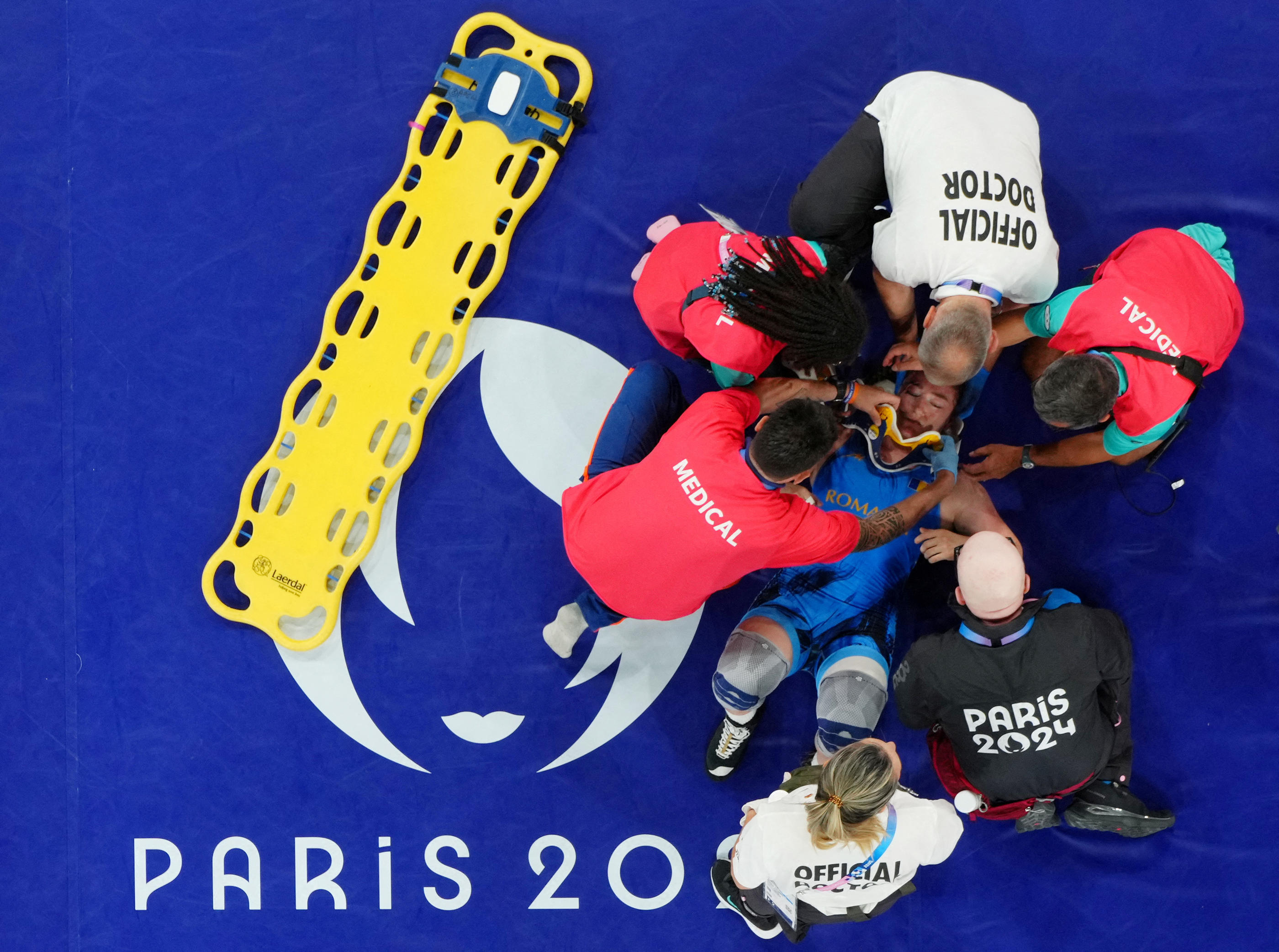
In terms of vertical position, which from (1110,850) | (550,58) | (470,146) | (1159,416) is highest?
(550,58)

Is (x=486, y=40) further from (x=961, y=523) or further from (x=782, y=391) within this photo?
(x=961, y=523)

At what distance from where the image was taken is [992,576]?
11.5 feet

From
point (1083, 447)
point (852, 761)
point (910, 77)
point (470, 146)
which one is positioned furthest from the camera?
point (470, 146)

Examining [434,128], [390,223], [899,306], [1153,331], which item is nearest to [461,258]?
[390,223]

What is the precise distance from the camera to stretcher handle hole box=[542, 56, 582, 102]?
441 centimetres

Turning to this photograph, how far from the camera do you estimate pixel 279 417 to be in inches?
177

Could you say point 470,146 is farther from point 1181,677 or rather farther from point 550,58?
point 1181,677

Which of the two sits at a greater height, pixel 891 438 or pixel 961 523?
pixel 891 438

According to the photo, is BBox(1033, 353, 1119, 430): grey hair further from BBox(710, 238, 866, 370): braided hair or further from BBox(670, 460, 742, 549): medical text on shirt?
BBox(670, 460, 742, 549): medical text on shirt

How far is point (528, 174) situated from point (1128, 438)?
2967 millimetres

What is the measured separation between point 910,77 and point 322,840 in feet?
14.6

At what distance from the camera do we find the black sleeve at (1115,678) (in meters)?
3.87

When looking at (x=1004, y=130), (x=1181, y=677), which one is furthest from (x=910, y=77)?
(x=1181, y=677)

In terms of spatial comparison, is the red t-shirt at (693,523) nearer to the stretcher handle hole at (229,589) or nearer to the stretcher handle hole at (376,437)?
the stretcher handle hole at (376,437)
